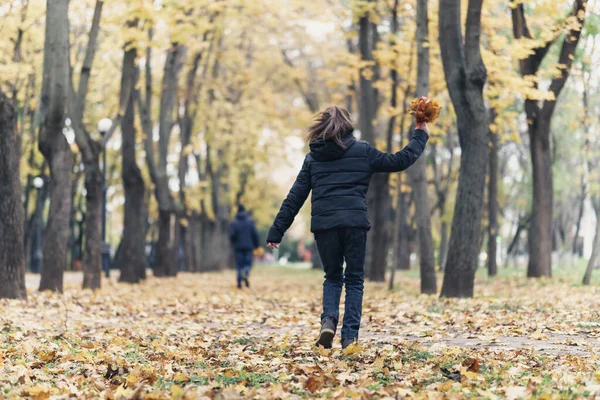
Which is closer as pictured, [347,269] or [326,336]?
[326,336]

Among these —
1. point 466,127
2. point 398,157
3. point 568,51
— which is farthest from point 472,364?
point 568,51

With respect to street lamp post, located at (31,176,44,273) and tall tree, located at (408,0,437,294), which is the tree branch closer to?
tall tree, located at (408,0,437,294)

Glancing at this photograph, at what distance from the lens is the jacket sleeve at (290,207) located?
26.0 ft

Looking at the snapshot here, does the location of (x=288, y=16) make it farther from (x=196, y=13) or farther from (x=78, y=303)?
(x=78, y=303)

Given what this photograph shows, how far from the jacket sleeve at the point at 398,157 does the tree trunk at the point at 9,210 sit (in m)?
7.38

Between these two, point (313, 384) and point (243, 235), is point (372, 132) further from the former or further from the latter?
point (313, 384)

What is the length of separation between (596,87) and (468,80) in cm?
1781

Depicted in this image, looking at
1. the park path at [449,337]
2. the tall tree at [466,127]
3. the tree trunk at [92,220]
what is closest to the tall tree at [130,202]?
the tree trunk at [92,220]

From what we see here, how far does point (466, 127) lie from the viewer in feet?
47.6

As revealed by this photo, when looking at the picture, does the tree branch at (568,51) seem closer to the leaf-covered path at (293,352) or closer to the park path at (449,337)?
the leaf-covered path at (293,352)

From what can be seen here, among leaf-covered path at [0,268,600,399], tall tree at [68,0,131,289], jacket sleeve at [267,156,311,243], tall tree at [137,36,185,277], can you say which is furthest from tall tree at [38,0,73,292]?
tall tree at [137,36,185,277]

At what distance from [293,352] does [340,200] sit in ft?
4.47

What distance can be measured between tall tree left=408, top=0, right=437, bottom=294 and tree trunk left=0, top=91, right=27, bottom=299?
7.41m

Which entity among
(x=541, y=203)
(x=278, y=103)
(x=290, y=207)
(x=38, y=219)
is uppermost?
(x=278, y=103)
